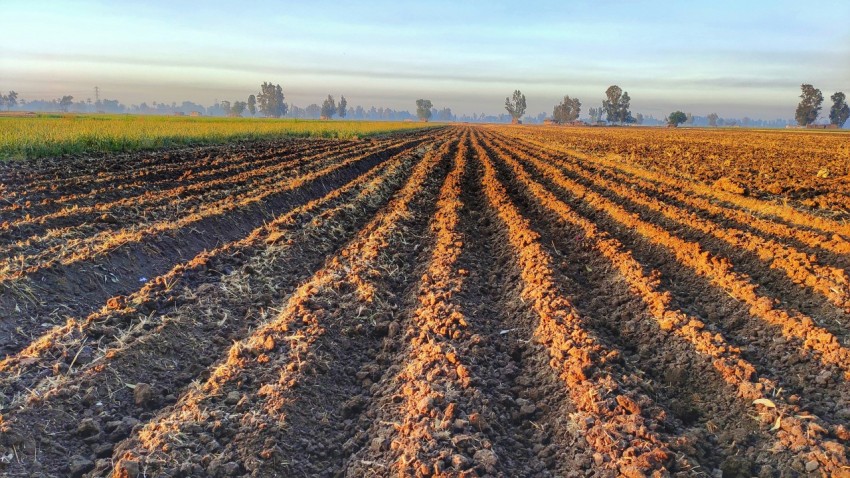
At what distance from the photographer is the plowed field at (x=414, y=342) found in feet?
→ 10.7

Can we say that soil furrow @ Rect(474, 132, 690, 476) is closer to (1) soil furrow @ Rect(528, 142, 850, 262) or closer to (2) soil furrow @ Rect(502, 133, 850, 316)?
(2) soil furrow @ Rect(502, 133, 850, 316)

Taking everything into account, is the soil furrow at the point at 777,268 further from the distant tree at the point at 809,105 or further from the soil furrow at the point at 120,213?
the distant tree at the point at 809,105

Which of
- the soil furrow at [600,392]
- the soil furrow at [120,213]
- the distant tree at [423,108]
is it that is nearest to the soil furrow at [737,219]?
the soil furrow at [600,392]

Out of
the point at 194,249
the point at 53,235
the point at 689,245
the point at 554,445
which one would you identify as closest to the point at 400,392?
the point at 554,445

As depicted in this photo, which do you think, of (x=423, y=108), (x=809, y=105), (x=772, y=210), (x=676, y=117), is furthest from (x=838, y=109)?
(x=772, y=210)

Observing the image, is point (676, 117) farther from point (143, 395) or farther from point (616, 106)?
point (143, 395)

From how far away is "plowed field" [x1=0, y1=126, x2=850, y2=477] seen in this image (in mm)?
3268

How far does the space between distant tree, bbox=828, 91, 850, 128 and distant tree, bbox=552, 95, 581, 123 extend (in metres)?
62.7

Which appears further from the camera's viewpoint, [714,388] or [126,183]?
[126,183]

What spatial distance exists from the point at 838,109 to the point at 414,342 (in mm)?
160132

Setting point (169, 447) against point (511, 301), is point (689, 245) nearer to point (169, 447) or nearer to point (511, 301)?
point (511, 301)

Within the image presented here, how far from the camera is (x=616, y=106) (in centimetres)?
14575

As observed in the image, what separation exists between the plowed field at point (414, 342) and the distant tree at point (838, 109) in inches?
5921

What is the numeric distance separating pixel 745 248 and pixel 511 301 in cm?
400
